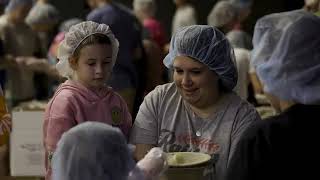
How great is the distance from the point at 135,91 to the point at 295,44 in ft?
10.1

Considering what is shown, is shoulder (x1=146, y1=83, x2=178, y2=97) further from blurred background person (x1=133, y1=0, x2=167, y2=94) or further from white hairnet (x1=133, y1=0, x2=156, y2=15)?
white hairnet (x1=133, y1=0, x2=156, y2=15)

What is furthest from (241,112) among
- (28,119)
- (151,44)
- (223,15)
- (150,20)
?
(150,20)

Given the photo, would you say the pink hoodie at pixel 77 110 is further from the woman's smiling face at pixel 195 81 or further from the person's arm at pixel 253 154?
the person's arm at pixel 253 154

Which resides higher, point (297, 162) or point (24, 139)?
point (297, 162)

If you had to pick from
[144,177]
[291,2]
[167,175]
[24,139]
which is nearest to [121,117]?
[167,175]

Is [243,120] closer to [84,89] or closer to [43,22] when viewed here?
[84,89]

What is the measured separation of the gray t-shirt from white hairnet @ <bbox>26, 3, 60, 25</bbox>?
360 cm

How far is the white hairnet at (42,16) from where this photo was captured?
5.94 meters

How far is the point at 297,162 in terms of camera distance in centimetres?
173

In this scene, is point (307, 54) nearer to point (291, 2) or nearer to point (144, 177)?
point (144, 177)

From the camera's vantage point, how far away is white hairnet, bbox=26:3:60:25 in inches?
234

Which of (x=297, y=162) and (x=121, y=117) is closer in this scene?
(x=297, y=162)

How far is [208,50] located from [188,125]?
285 mm

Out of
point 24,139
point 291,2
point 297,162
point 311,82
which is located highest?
point 291,2
